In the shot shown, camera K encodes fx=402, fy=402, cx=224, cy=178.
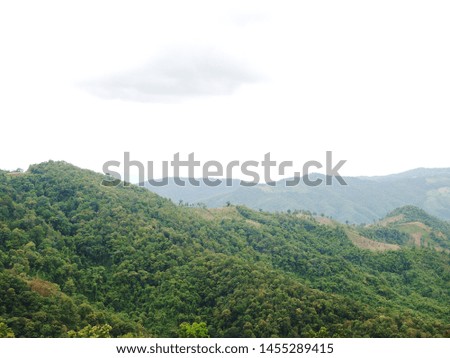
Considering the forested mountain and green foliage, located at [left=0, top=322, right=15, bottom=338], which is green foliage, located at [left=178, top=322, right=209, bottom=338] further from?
green foliage, located at [left=0, top=322, right=15, bottom=338]

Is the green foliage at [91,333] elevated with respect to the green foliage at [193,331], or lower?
elevated

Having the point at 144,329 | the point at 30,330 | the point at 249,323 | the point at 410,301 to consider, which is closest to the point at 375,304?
the point at 410,301

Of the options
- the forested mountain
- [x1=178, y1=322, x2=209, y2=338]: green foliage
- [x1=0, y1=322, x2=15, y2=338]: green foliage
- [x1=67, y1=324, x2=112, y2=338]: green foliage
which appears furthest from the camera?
the forested mountain

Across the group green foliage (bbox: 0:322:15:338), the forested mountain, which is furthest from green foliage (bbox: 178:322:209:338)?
green foliage (bbox: 0:322:15:338)

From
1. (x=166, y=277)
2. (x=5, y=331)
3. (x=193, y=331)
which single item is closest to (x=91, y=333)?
(x=5, y=331)

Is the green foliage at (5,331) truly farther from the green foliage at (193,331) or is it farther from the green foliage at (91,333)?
the green foliage at (193,331)

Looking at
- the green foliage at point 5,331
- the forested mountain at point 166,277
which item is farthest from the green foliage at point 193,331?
the green foliage at point 5,331

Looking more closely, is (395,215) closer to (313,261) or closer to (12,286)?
(313,261)

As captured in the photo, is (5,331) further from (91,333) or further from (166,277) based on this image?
(166,277)
